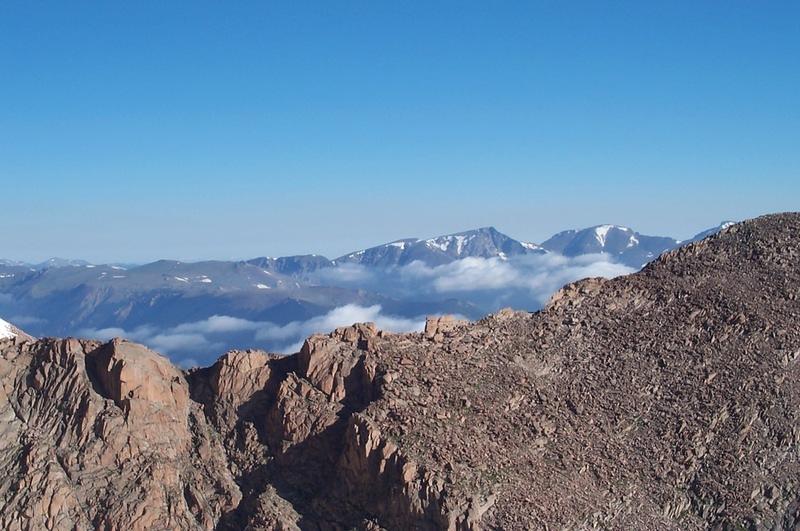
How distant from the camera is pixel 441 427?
54094 millimetres

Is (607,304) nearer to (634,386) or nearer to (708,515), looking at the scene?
(634,386)

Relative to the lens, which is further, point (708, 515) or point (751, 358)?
point (751, 358)

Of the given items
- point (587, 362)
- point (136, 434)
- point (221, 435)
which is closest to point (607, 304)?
point (587, 362)

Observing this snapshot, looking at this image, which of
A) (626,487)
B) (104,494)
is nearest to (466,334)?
(626,487)

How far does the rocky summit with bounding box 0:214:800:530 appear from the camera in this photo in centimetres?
5109

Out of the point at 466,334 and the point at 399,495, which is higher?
the point at 466,334

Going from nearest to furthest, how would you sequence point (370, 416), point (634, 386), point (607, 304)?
point (370, 416)
point (634, 386)
point (607, 304)

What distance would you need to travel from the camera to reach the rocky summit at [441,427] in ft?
168

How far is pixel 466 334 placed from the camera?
63062mm

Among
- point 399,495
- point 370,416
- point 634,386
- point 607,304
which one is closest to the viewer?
point 399,495

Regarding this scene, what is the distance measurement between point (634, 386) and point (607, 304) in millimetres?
8637

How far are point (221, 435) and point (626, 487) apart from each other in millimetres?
25376

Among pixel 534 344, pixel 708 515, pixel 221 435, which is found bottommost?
pixel 708 515

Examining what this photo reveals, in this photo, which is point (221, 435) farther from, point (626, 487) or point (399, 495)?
point (626, 487)
